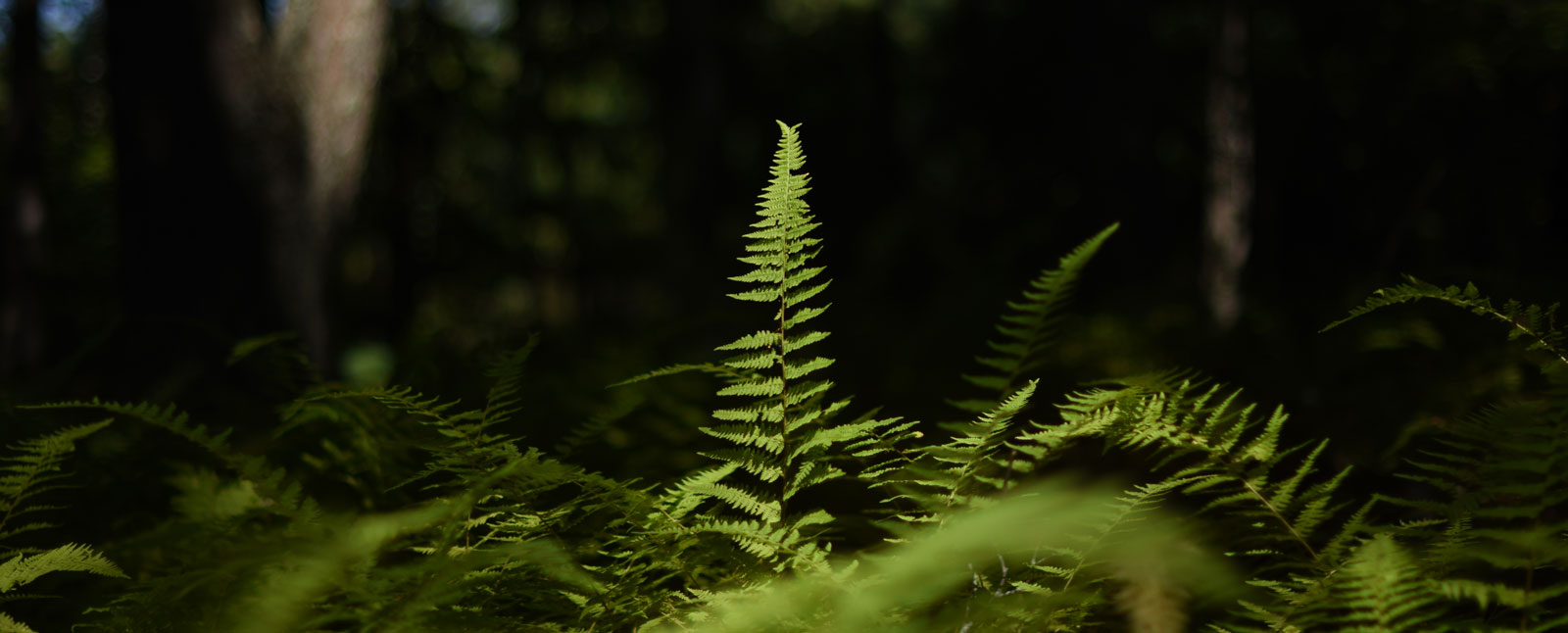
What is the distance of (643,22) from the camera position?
19328mm

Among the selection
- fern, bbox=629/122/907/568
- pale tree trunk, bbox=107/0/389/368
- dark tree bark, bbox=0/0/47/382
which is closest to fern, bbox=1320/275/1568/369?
fern, bbox=629/122/907/568

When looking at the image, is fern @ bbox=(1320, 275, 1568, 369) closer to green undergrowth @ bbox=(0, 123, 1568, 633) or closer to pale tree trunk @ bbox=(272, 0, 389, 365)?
green undergrowth @ bbox=(0, 123, 1568, 633)

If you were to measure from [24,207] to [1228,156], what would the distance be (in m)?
8.87

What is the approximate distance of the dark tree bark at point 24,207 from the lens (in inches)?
271

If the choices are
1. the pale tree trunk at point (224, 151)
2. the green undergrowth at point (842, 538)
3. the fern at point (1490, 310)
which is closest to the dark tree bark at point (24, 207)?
the pale tree trunk at point (224, 151)

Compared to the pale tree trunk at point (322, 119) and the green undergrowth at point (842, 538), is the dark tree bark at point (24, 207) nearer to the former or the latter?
the pale tree trunk at point (322, 119)

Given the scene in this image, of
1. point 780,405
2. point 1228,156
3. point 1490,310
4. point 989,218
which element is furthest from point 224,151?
point 989,218

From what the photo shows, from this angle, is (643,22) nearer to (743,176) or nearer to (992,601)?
(743,176)

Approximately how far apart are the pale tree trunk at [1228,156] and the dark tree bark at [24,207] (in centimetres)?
838

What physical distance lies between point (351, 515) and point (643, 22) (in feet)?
64.1

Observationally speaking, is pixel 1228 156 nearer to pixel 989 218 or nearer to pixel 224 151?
pixel 224 151

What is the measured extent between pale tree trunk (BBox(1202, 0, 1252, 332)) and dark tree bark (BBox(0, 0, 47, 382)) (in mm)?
8380

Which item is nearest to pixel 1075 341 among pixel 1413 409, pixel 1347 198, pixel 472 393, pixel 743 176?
pixel 1347 198

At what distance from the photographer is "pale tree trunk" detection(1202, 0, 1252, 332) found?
4215 millimetres
